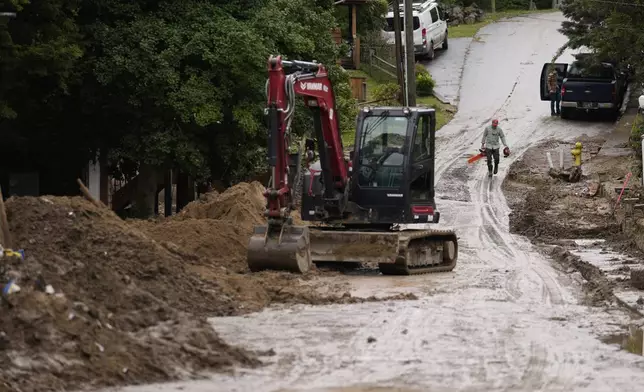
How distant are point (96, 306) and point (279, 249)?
5614 millimetres

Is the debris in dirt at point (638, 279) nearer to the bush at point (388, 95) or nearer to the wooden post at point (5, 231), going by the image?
the wooden post at point (5, 231)

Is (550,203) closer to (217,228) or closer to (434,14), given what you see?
(217,228)

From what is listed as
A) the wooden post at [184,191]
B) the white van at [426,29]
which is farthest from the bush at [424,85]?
the wooden post at [184,191]

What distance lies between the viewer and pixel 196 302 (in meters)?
17.4

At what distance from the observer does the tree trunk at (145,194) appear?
31406mm

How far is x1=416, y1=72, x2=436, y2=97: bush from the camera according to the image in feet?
157

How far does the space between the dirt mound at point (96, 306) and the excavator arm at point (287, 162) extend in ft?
5.65

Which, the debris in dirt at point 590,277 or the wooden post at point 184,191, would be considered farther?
the wooden post at point 184,191

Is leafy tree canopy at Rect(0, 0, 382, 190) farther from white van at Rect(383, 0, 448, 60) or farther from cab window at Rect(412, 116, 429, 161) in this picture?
white van at Rect(383, 0, 448, 60)

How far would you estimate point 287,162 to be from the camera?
19.9 metres

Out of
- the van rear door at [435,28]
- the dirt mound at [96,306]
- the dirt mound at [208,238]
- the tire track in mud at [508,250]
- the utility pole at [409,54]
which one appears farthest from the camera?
the van rear door at [435,28]

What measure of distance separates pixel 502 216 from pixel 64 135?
36.5 ft

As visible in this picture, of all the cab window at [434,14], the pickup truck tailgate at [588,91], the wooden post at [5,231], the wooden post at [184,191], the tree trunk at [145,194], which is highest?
the cab window at [434,14]

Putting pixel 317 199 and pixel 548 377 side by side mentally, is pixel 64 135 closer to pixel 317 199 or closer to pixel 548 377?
pixel 317 199
